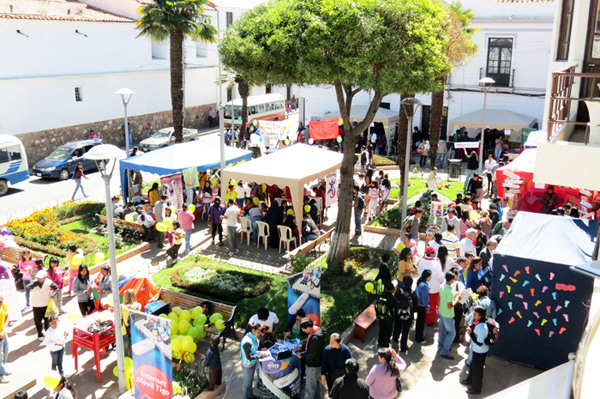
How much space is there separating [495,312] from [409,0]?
694cm

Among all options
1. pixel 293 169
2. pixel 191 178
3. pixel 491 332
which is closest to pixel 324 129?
pixel 191 178

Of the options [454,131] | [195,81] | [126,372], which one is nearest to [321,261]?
[126,372]

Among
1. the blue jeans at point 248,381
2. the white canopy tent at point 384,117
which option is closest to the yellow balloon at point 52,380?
the blue jeans at point 248,381

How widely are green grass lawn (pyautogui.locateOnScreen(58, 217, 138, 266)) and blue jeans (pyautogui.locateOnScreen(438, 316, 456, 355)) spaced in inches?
337

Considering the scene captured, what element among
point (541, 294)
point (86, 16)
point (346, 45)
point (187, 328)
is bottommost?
point (187, 328)

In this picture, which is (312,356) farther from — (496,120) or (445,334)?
(496,120)

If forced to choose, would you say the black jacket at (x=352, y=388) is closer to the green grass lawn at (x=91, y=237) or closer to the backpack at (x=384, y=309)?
the backpack at (x=384, y=309)

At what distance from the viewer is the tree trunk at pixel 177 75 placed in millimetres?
21609

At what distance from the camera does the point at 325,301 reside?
1140 centimetres

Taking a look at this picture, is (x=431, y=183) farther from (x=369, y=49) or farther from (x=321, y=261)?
(x=369, y=49)

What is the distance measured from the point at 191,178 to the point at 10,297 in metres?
7.44

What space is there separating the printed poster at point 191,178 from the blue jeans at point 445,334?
9865 millimetres

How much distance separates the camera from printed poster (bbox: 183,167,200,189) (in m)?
16.7

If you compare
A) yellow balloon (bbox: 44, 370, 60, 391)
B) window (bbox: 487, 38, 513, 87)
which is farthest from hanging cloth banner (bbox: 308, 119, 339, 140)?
yellow balloon (bbox: 44, 370, 60, 391)
